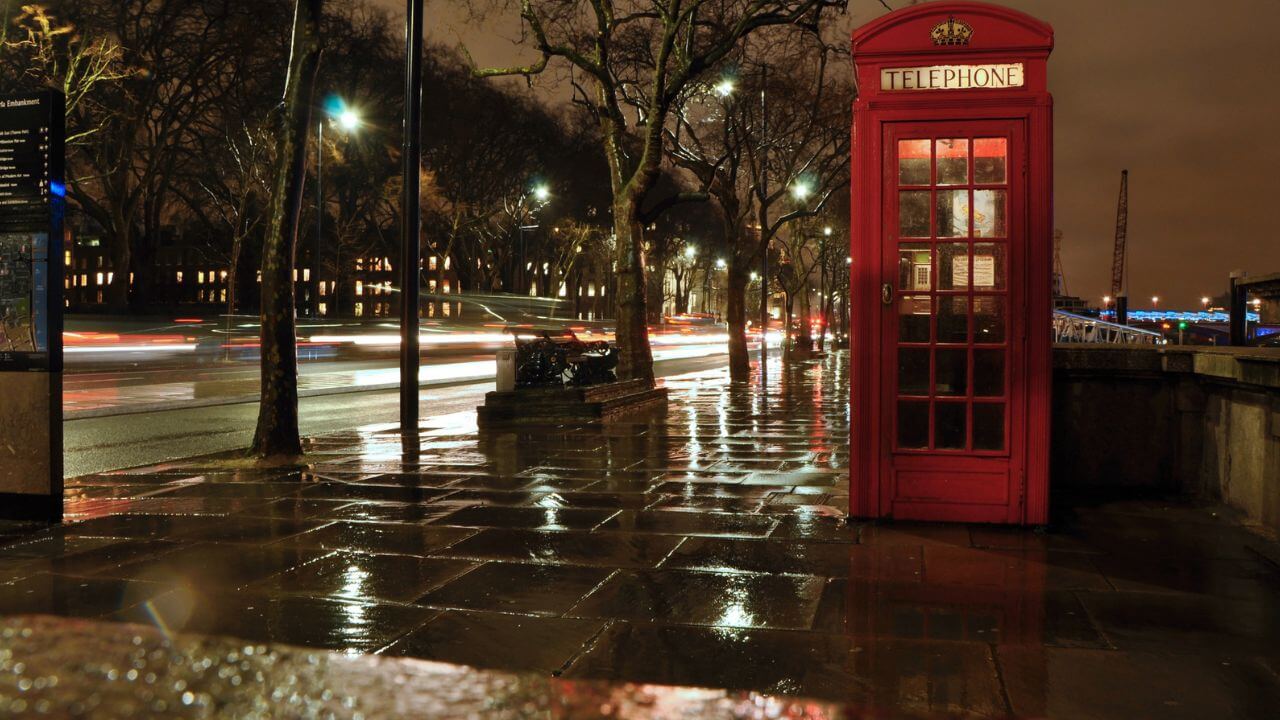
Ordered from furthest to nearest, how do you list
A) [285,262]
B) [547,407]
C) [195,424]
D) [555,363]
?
[555,363] < [195,424] < [547,407] < [285,262]

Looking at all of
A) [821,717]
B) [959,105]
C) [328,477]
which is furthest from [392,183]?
[821,717]

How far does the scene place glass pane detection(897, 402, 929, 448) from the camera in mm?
6586

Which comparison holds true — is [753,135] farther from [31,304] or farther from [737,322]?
[31,304]

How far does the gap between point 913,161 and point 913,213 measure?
1.12 ft

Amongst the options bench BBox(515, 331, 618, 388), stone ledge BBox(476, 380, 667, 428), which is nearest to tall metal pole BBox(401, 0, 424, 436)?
stone ledge BBox(476, 380, 667, 428)

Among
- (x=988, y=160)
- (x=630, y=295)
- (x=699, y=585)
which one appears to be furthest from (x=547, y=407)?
(x=699, y=585)

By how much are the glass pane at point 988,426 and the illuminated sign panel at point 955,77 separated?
208cm

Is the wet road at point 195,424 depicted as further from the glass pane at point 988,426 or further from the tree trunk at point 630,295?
the glass pane at point 988,426

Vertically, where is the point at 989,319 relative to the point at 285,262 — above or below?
below

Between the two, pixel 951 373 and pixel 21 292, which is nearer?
pixel 951 373

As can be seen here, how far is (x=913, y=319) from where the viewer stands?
260 inches

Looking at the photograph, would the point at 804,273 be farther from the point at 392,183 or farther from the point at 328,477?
the point at 328,477

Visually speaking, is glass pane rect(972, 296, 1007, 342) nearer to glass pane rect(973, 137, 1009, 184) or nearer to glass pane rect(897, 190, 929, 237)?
glass pane rect(897, 190, 929, 237)

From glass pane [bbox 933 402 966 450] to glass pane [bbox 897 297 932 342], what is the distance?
475 mm
